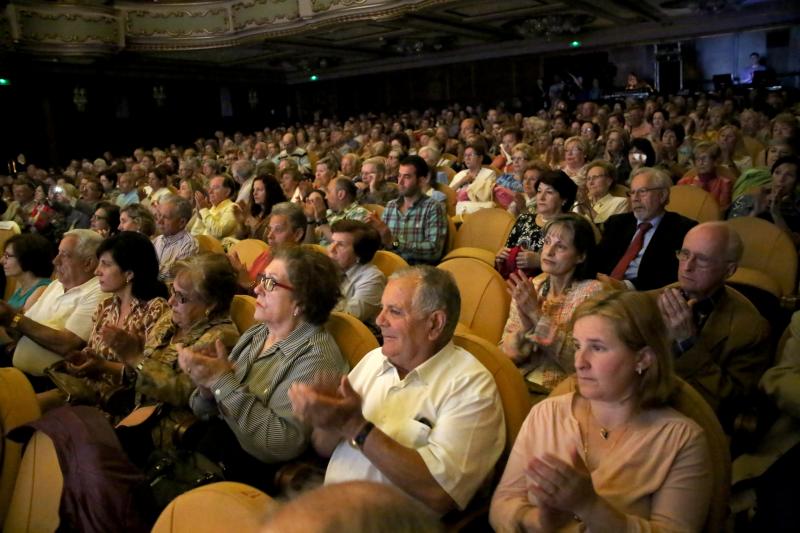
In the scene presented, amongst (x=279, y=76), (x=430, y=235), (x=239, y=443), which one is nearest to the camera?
(x=239, y=443)

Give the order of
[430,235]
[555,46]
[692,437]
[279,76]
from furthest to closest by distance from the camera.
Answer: [279,76] → [555,46] → [430,235] → [692,437]

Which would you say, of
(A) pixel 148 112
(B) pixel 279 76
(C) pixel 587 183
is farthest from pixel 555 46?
(C) pixel 587 183

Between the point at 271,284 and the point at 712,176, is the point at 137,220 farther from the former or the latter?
the point at 712,176

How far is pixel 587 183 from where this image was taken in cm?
386

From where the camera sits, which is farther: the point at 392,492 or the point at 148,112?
the point at 148,112

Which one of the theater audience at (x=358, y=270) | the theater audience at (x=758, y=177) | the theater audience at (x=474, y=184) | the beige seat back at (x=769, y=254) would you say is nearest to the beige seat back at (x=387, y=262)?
the theater audience at (x=358, y=270)

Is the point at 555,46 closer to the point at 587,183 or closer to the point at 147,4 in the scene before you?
the point at 147,4

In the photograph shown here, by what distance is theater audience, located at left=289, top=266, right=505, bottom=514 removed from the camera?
135 centimetres

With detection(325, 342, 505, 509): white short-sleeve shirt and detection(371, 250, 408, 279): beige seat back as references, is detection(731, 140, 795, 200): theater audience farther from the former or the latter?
detection(325, 342, 505, 509): white short-sleeve shirt

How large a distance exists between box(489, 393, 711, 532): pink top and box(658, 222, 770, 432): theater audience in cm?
61

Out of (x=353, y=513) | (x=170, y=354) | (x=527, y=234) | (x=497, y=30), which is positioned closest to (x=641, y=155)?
(x=527, y=234)

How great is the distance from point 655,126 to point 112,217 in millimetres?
5008

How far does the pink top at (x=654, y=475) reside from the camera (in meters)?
1.20

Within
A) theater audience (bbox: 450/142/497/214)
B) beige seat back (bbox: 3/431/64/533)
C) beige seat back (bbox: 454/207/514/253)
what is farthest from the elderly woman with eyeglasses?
theater audience (bbox: 450/142/497/214)
